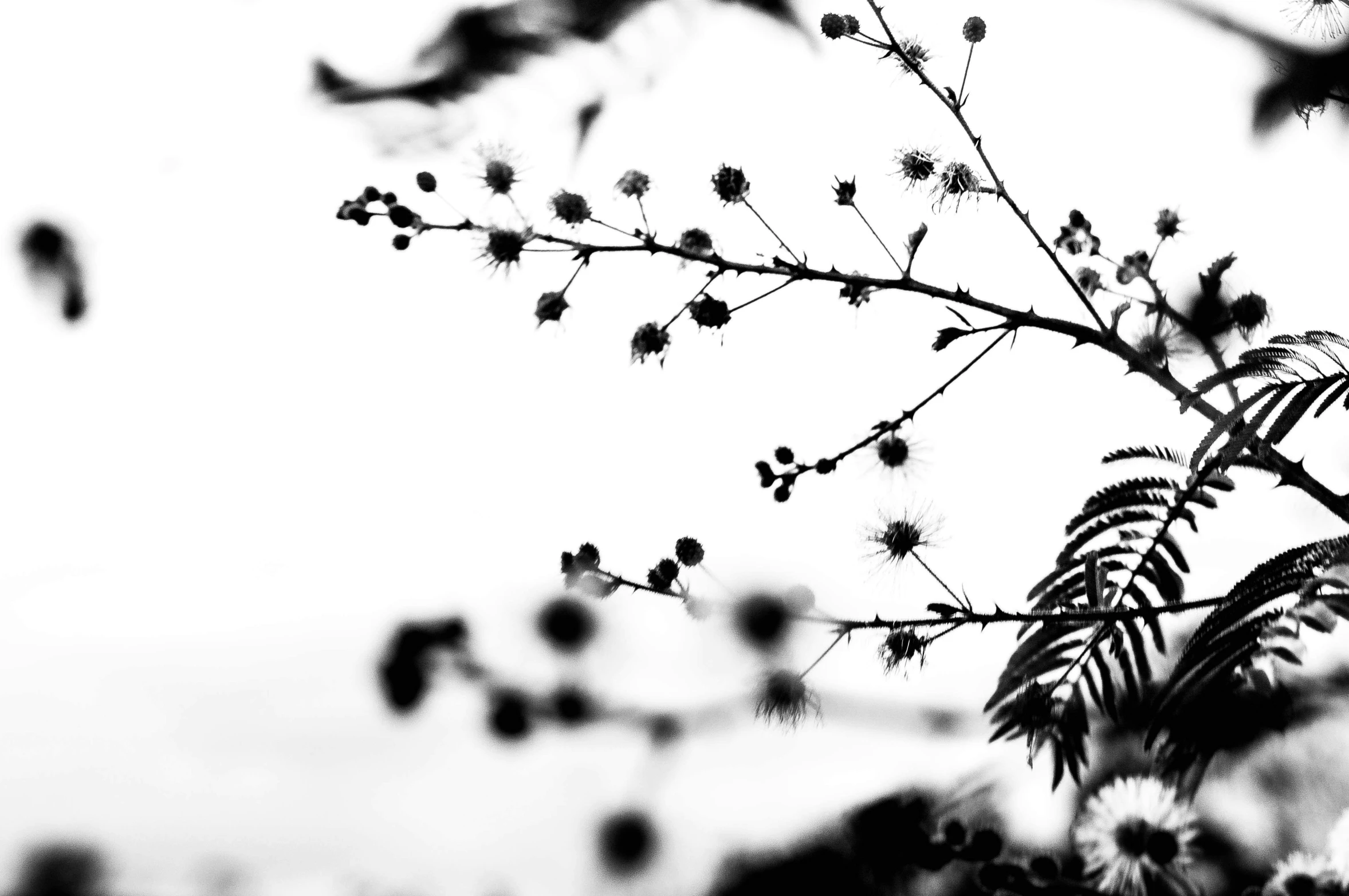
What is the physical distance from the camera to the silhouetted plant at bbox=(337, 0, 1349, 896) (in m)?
0.67

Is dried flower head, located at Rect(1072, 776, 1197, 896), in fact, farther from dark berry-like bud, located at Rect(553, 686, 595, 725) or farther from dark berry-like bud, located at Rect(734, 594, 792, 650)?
dark berry-like bud, located at Rect(553, 686, 595, 725)

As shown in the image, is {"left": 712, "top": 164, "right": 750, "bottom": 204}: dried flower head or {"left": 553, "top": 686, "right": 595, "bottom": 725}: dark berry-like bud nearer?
{"left": 712, "top": 164, "right": 750, "bottom": 204}: dried flower head

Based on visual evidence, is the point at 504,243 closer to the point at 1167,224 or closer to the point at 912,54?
the point at 912,54

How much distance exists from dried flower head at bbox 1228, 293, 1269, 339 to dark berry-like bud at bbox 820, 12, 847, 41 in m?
0.38

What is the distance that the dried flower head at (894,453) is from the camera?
78 centimetres

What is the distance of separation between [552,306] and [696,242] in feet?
0.38

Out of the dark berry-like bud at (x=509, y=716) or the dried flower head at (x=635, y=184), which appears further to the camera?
the dark berry-like bud at (x=509, y=716)

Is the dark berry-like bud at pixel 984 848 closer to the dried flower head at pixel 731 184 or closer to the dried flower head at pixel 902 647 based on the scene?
the dried flower head at pixel 902 647

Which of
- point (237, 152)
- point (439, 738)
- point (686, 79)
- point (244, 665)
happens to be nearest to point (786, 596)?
point (439, 738)

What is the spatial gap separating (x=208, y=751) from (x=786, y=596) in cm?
50

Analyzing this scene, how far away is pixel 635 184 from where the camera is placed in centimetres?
73

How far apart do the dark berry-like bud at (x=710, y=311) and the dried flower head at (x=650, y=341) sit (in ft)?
0.09

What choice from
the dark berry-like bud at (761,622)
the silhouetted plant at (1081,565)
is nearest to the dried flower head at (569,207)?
the silhouetted plant at (1081,565)

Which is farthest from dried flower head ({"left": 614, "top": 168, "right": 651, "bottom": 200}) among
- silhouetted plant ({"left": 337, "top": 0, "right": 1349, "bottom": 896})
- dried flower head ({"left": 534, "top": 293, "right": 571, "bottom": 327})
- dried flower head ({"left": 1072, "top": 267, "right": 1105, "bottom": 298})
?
dried flower head ({"left": 1072, "top": 267, "right": 1105, "bottom": 298})
